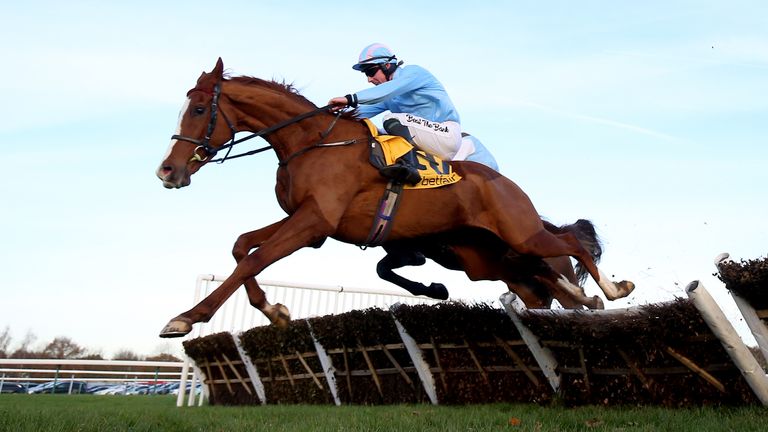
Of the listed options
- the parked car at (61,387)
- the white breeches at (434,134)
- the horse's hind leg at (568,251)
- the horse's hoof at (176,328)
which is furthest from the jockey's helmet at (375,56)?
the parked car at (61,387)

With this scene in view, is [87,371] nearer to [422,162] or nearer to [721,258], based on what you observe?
[422,162]

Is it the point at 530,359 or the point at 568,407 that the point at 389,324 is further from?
the point at 568,407

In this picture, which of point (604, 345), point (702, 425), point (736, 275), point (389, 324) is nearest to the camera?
point (702, 425)

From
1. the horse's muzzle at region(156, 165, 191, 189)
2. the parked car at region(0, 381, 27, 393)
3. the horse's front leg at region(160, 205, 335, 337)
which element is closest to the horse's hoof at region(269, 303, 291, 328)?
the horse's front leg at region(160, 205, 335, 337)

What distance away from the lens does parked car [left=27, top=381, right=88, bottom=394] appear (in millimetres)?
16609

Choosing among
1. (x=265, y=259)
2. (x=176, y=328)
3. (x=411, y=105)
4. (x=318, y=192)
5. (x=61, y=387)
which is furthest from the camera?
(x=61, y=387)

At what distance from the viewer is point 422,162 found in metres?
5.46

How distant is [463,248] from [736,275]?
245 cm

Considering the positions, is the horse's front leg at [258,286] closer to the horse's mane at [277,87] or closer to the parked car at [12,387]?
the horse's mane at [277,87]

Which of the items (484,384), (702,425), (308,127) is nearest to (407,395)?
(484,384)

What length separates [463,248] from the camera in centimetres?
622

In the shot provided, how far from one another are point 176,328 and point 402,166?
6.40 feet

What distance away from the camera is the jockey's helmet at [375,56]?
5.86 metres

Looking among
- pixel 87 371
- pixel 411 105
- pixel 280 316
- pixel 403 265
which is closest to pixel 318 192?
pixel 280 316
